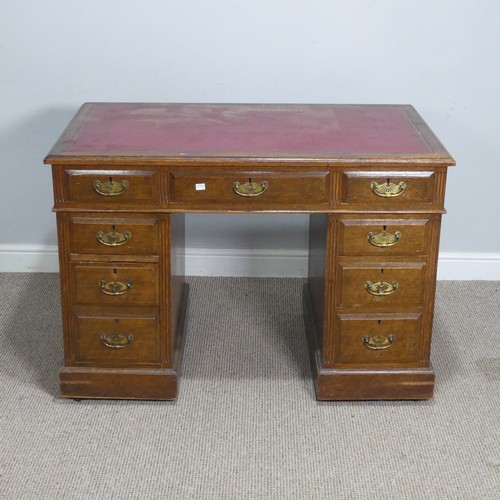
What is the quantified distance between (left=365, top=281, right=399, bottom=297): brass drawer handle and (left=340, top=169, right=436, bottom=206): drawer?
0.78ft

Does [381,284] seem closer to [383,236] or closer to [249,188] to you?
[383,236]

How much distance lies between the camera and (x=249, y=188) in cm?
304

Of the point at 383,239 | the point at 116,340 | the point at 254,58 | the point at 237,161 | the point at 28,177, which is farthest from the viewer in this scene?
the point at 28,177

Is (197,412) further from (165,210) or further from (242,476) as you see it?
(165,210)

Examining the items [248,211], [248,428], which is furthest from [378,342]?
[248,211]

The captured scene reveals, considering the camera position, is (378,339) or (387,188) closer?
(387,188)

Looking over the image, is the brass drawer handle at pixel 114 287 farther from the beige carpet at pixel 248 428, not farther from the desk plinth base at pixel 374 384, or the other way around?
the desk plinth base at pixel 374 384

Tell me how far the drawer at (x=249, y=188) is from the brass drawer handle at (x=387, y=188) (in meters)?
0.13

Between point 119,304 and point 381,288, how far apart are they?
76 centimetres

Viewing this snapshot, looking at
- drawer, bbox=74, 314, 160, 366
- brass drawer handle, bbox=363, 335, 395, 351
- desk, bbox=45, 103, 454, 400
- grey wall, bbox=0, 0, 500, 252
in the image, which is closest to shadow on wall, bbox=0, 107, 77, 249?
grey wall, bbox=0, 0, 500, 252

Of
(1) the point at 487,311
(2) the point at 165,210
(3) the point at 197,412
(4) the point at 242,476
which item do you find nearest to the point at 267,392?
(3) the point at 197,412

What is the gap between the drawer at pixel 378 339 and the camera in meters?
3.21

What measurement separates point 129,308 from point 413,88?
1.33 m

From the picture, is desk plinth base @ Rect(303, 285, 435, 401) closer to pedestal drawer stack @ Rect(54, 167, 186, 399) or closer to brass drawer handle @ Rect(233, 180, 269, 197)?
pedestal drawer stack @ Rect(54, 167, 186, 399)
